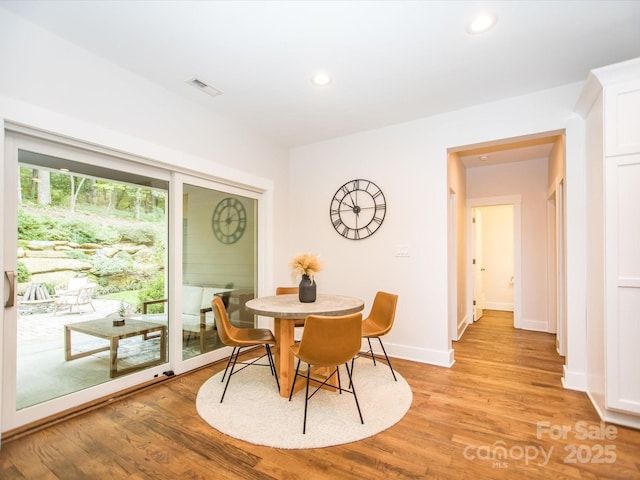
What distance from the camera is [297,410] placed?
7.77 feet

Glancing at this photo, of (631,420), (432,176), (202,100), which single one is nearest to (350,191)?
(432,176)

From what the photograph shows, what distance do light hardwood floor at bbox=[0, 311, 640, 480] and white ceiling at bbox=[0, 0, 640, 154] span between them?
2722 mm

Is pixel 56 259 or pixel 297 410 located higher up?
pixel 56 259

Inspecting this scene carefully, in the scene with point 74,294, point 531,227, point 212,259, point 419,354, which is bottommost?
point 419,354

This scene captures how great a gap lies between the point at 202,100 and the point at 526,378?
13.7 feet

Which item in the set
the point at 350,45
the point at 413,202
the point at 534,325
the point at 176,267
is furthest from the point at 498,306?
the point at 176,267

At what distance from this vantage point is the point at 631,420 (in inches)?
84.7

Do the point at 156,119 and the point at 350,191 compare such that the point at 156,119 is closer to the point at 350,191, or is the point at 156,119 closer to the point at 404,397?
the point at 350,191

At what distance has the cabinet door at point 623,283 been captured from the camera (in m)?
2.11

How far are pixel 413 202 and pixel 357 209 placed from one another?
2.34 feet

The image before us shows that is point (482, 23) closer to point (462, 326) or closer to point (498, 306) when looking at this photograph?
point (462, 326)

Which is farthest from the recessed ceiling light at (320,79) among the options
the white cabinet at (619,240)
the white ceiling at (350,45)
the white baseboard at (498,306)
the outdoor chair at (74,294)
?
the white baseboard at (498,306)

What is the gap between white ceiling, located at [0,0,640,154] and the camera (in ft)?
6.45

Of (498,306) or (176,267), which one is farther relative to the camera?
(498,306)
